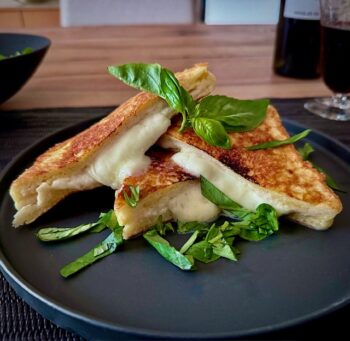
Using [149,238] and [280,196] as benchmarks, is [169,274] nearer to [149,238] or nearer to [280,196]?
[149,238]

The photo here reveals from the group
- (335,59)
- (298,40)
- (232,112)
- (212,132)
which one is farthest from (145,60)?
(212,132)

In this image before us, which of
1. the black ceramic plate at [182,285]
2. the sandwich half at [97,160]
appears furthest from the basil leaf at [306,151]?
the sandwich half at [97,160]

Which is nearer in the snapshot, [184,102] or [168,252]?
[168,252]

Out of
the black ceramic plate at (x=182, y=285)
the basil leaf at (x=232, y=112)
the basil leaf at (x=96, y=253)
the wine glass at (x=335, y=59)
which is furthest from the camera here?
the wine glass at (x=335, y=59)

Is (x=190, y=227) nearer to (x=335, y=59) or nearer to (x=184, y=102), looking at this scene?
(x=184, y=102)

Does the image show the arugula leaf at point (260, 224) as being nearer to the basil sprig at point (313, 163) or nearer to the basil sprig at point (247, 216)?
the basil sprig at point (247, 216)

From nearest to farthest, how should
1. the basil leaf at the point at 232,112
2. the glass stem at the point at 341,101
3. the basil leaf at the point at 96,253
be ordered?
the basil leaf at the point at 96,253 → the basil leaf at the point at 232,112 → the glass stem at the point at 341,101

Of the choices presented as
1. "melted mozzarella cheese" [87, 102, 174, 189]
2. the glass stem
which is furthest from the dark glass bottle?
"melted mozzarella cheese" [87, 102, 174, 189]

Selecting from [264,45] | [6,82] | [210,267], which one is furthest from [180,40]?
[210,267]
